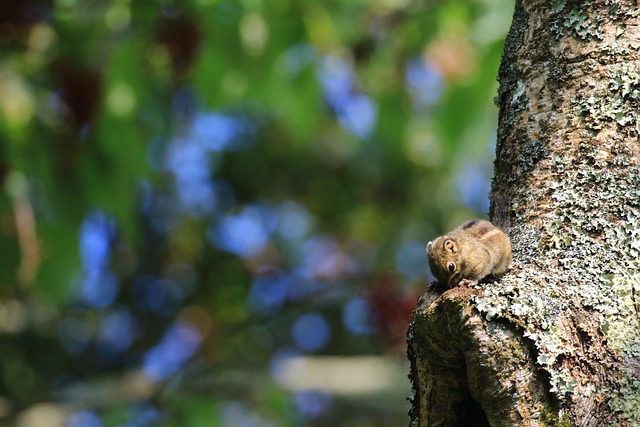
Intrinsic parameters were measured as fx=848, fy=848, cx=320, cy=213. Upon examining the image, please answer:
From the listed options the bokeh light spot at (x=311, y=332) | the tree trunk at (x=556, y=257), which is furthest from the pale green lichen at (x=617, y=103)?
the bokeh light spot at (x=311, y=332)

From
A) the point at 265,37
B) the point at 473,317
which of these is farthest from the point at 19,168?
the point at 473,317

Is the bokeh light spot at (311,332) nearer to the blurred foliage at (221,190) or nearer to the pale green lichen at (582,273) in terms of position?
the blurred foliage at (221,190)

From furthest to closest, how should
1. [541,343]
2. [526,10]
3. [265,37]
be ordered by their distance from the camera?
1. [265,37]
2. [526,10]
3. [541,343]

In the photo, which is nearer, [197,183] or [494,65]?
[494,65]

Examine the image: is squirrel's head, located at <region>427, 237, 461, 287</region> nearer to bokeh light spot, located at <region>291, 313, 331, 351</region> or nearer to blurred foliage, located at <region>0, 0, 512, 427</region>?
blurred foliage, located at <region>0, 0, 512, 427</region>

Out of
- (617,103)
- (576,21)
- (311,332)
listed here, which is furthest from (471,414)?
(311,332)

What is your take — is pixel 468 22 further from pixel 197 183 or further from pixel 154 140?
pixel 197 183
